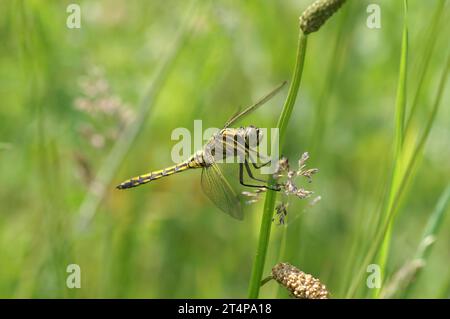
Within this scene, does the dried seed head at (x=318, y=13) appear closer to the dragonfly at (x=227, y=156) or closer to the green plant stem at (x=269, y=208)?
the green plant stem at (x=269, y=208)

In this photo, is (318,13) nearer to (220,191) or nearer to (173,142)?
(220,191)

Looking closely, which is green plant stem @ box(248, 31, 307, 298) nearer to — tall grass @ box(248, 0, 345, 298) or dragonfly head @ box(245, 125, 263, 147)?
tall grass @ box(248, 0, 345, 298)

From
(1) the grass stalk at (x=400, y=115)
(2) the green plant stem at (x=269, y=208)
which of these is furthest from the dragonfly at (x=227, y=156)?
(1) the grass stalk at (x=400, y=115)

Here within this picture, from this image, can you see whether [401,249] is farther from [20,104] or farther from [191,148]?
[20,104]

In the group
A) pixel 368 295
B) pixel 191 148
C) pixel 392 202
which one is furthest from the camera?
pixel 191 148

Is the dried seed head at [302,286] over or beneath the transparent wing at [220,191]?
beneath

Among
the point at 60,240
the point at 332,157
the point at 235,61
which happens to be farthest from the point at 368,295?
the point at 235,61

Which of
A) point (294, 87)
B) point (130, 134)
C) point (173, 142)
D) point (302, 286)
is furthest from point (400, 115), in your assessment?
point (173, 142)
